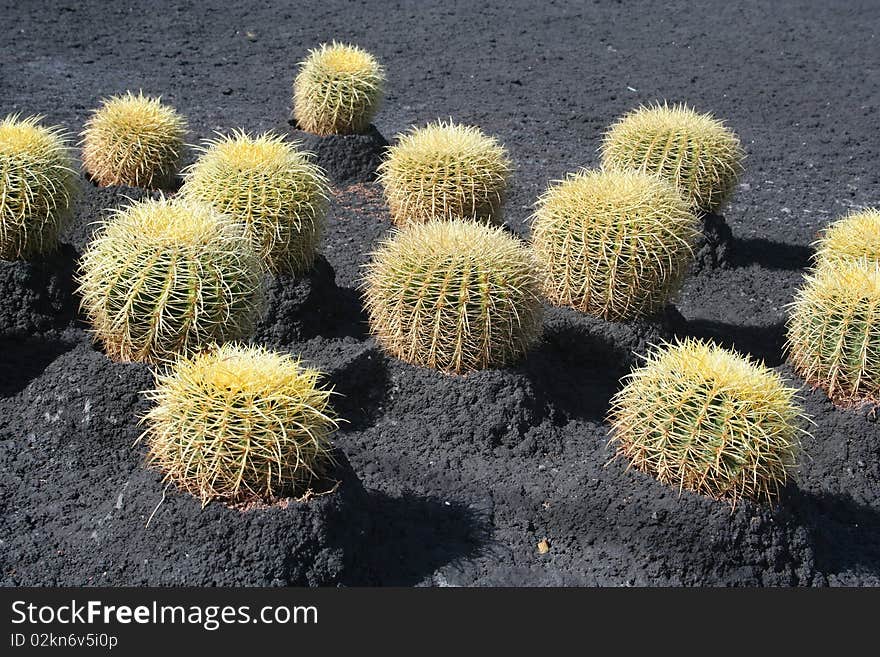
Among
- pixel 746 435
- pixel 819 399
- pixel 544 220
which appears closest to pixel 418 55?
pixel 544 220

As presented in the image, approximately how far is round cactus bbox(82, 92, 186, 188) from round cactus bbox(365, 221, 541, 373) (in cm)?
221

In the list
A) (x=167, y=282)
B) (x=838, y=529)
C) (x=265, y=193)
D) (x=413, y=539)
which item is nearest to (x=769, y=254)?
(x=838, y=529)

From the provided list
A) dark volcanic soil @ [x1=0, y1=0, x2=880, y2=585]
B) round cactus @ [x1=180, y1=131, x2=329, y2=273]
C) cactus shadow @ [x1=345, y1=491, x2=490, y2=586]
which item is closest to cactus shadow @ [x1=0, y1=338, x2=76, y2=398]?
dark volcanic soil @ [x1=0, y1=0, x2=880, y2=585]

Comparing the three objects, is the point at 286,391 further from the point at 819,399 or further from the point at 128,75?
the point at 128,75

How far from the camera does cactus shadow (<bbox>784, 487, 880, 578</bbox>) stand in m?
4.37

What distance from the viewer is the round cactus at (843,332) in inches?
198

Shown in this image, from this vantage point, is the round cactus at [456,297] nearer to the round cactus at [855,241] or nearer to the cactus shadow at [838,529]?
the cactus shadow at [838,529]

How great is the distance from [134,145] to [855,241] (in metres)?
4.40

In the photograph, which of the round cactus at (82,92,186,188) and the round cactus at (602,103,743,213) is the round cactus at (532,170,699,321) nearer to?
the round cactus at (602,103,743,213)

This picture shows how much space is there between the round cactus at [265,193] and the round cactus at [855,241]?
2.97 metres

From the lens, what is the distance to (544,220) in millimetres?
5477

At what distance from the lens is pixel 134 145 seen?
6.44 meters

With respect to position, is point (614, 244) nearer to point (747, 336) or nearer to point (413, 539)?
point (747, 336)

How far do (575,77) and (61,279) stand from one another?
21.9 ft
